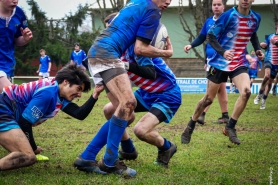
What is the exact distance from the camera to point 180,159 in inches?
242

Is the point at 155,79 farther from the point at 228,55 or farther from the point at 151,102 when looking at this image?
the point at 228,55

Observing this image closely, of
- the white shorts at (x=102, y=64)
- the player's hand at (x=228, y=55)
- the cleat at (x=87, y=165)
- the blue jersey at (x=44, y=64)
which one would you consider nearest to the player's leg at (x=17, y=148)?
the cleat at (x=87, y=165)

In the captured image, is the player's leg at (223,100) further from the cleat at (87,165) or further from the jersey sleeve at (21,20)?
the cleat at (87,165)

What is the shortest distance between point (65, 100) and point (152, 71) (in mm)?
1019

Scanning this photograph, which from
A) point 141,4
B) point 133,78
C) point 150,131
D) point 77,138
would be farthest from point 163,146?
point 77,138

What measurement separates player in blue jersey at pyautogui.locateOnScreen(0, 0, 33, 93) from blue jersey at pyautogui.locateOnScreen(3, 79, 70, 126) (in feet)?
5.72

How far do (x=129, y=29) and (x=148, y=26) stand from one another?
0.66 ft

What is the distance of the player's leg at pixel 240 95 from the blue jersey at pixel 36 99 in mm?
3147

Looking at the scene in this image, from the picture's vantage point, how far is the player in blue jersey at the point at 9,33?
275 inches

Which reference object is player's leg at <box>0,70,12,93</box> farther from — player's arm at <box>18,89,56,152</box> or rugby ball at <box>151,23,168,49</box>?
rugby ball at <box>151,23,168,49</box>

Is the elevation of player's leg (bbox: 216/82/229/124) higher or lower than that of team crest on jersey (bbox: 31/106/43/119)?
lower

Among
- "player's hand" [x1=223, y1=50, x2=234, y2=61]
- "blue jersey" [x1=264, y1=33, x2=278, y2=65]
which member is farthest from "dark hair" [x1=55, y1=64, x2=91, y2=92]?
"blue jersey" [x1=264, y1=33, x2=278, y2=65]

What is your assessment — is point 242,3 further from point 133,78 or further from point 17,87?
point 17,87

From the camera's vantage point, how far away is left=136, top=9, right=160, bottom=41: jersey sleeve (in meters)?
4.85
